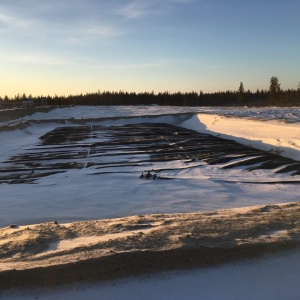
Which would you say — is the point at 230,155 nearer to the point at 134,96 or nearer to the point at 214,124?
the point at 214,124

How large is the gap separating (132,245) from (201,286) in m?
0.94

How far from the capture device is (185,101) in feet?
328

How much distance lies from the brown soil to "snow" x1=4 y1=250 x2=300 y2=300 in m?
0.11

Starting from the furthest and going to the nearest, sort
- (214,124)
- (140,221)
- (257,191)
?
(214,124), (257,191), (140,221)

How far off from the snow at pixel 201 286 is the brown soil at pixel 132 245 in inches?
4.5

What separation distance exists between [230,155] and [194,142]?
4398mm

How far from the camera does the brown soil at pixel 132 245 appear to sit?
Answer: 3.75m

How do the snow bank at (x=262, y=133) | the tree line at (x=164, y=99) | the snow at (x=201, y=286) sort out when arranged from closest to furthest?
the snow at (x=201, y=286)
the snow bank at (x=262, y=133)
the tree line at (x=164, y=99)

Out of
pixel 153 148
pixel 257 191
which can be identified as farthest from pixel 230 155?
pixel 257 191

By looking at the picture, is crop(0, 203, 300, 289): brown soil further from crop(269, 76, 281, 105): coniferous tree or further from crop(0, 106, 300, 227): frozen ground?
crop(269, 76, 281, 105): coniferous tree

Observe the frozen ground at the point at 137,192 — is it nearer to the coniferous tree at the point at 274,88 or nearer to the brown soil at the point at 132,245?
the brown soil at the point at 132,245

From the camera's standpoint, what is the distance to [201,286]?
3648 mm

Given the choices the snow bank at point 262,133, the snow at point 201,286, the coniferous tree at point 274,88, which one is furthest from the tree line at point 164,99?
the snow at point 201,286

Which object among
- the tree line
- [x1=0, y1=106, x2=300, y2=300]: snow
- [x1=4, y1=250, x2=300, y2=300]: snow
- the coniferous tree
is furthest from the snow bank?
the tree line
